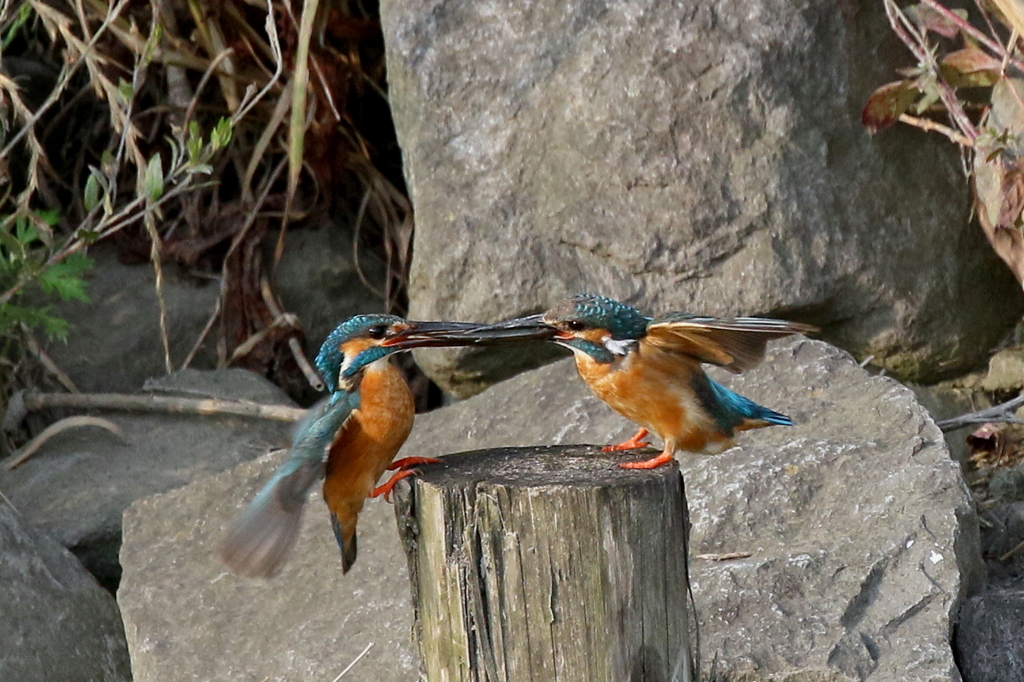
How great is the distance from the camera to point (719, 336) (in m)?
2.92

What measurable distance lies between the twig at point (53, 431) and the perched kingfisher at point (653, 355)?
2.66 metres

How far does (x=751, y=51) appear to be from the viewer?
4.52 m

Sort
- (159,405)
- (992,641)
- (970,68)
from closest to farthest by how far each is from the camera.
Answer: (992,641) < (970,68) < (159,405)

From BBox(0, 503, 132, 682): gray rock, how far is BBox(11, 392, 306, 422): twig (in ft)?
3.30

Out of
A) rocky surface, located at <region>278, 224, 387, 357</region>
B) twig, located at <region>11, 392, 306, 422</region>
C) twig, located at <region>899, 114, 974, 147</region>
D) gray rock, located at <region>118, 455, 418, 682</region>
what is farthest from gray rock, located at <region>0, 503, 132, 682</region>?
twig, located at <region>899, 114, 974, 147</region>

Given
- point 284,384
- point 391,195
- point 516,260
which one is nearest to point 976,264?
point 516,260

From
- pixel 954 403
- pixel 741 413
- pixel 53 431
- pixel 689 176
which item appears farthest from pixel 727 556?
pixel 53 431

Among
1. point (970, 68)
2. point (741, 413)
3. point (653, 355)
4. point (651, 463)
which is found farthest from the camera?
point (970, 68)

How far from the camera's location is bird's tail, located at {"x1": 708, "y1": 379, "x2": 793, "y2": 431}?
10.5ft

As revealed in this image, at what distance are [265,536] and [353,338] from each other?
530 millimetres

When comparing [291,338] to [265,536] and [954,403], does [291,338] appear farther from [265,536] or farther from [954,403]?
[265,536]

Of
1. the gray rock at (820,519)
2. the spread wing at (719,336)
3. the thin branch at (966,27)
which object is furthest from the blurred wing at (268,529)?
the thin branch at (966,27)

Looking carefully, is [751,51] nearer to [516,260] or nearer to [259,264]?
[516,260]

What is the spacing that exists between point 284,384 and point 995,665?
11.6 feet
